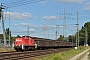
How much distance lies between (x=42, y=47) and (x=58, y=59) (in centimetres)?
3319

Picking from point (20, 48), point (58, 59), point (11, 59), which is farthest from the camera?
point (20, 48)

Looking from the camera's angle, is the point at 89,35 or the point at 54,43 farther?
the point at 89,35

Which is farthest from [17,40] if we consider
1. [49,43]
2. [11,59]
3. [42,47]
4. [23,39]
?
[11,59]

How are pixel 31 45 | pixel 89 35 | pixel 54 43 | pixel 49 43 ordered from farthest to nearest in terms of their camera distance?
1. pixel 89 35
2. pixel 54 43
3. pixel 49 43
4. pixel 31 45

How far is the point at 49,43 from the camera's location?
61.4 meters

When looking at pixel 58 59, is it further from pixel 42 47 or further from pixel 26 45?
pixel 42 47

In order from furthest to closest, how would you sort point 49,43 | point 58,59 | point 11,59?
point 49,43, point 11,59, point 58,59

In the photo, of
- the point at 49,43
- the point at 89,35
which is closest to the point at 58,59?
the point at 49,43

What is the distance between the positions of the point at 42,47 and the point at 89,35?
331 ft

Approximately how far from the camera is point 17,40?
4616cm

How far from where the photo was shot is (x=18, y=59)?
26.2 meters

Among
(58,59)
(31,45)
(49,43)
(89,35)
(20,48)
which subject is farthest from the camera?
(89,35)

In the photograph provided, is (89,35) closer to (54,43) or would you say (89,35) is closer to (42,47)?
(54,43)

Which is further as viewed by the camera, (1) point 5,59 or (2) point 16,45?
(2) point 16,45
